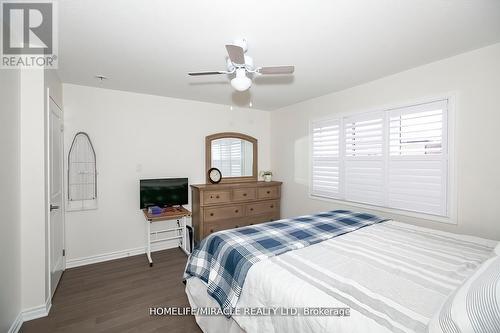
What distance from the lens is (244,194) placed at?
4031mm

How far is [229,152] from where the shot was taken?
446 centimetres

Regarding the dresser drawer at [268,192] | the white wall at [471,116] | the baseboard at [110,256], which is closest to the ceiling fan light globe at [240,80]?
the white wall at [471,116]

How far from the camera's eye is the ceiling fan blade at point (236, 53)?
158cm

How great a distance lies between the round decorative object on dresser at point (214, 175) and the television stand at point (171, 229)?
29.7 inches

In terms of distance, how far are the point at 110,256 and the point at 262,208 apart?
8.40 ft

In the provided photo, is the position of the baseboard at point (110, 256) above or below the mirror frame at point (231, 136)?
below

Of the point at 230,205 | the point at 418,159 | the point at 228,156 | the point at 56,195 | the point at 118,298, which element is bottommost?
the point at 118,298

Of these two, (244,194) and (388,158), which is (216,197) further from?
(388,158)

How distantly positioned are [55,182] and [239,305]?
2.62 meters

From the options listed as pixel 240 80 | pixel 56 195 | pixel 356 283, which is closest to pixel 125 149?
pixel 56 195

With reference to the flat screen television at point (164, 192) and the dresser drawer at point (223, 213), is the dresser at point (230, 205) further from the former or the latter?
the flat screen television at point (164, 192)

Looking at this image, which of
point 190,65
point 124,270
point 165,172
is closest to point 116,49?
point 190,65

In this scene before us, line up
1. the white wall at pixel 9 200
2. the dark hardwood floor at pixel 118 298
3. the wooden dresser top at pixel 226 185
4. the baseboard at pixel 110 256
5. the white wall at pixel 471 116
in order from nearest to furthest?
1. the white wall at pixel 9 200
2. the dark hardwood floor at pixel 118 298
3. the white wall at pixel 471 116
4. the baseboard at pixel 110 256
5. the wooden dresser top at pixel 226 185

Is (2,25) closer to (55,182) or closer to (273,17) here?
(55,182)
